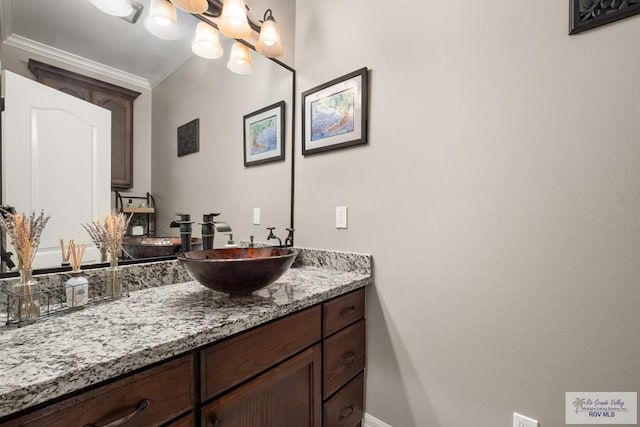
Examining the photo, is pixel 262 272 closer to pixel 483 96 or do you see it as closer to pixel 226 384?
pixel 226 384

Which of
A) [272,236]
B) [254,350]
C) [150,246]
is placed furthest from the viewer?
[272,236]

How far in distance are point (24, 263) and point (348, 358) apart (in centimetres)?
124

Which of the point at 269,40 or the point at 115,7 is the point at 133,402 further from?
the point at 269,40

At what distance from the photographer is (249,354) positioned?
87cm

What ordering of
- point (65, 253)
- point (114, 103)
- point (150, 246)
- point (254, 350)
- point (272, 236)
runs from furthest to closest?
1. point (272, 236)
2. point (150, 246)
3. point (114, 103)
4. point (65, 253)
5. point (254, 350)

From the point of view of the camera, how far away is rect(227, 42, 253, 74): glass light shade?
1.57 meters

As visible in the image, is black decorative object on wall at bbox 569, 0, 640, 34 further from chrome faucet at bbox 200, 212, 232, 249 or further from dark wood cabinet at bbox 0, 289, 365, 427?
chrome faucet at bbox 200, 212, 232, 249

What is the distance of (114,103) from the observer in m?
1.12

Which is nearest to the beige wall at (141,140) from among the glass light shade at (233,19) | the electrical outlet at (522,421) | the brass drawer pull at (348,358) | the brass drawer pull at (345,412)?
the glass light shade at (233,19)

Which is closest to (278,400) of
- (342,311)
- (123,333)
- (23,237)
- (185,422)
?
(185,422)

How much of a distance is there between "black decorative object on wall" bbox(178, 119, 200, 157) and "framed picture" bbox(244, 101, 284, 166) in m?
0.30

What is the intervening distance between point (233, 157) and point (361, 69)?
0.86 m

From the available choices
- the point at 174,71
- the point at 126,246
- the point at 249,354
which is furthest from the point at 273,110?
the point at 249,354

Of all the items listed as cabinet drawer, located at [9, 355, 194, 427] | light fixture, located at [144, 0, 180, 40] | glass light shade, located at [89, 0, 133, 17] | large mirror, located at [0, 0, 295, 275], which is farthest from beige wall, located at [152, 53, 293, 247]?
cabinet drawer, located at [9, 355, 194, 427]
